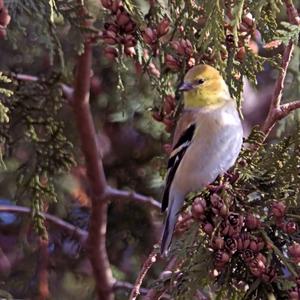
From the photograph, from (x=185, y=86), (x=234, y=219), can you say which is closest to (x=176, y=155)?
(x=185, y=86)

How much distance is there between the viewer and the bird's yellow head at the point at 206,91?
3272mm

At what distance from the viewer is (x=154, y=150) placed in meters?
4.93

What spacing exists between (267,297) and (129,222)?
2388 mm

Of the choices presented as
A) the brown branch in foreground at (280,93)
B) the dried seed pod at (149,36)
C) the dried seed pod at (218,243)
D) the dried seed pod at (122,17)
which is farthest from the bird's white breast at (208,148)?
the dried seed pod at (218,243)

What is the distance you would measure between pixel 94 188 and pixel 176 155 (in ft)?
2.77

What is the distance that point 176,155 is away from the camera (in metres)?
3.28

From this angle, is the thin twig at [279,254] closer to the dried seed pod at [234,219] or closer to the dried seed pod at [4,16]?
the dried seed pod at [234,219]

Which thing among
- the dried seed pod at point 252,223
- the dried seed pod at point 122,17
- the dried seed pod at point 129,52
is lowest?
the dried seed pod at point 252,223

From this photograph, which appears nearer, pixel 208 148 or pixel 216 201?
pixel 216 201

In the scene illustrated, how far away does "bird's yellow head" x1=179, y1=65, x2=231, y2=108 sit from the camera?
10.7 feet

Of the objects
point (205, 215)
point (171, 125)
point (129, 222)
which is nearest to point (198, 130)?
point (171, 125)

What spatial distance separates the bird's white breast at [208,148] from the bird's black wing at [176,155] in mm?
17

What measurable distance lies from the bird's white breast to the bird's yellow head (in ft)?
0.21

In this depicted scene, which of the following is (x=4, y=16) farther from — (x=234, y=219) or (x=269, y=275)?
(x=269, y=275)
